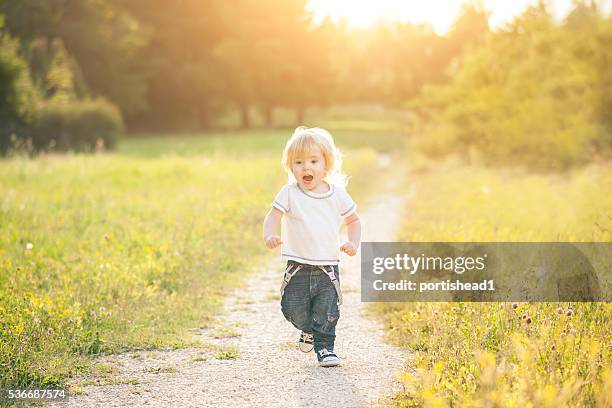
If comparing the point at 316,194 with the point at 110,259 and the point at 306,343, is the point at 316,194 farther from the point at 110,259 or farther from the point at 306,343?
the point at 110,259

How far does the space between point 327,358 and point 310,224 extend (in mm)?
963

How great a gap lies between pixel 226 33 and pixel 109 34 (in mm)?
13648

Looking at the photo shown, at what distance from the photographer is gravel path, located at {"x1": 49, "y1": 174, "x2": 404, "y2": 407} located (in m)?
4.64

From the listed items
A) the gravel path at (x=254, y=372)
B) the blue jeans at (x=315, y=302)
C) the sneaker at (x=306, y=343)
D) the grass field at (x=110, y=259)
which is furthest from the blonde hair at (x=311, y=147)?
the grass field at (x=110, y=259)

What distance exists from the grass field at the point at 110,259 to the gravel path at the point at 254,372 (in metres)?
0.31

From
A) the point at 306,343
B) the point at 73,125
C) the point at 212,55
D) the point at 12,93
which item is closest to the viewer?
the point at 306,343

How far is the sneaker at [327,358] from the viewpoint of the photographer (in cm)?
526

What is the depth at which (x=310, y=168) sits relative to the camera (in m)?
5.26

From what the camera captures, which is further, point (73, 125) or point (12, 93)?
point (73, 125)

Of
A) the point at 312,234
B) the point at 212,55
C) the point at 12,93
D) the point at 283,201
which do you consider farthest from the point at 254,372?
the point at 212,55

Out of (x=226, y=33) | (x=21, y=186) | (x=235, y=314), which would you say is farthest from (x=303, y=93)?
(x=235, y=314)

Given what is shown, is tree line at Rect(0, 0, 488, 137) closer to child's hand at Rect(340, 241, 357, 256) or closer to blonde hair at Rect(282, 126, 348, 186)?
blonde hair at Rect(282, 126, 348, 186)

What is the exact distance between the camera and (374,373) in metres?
5.11

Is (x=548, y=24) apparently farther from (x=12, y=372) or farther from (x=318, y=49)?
(x=318, y=49)
